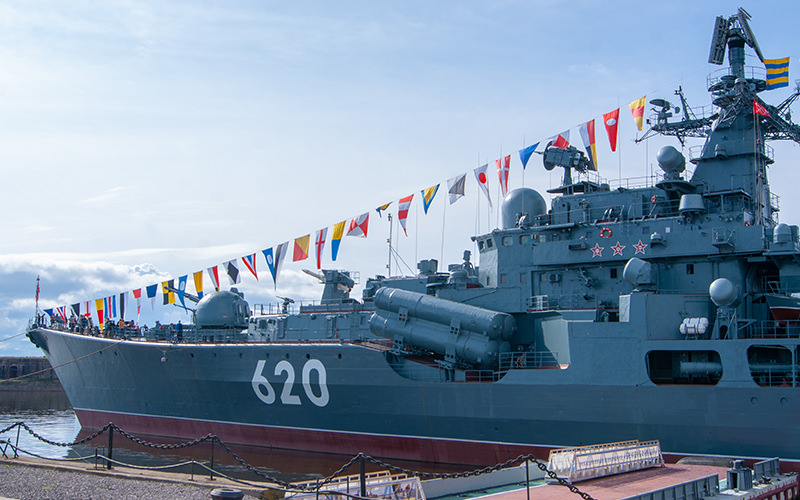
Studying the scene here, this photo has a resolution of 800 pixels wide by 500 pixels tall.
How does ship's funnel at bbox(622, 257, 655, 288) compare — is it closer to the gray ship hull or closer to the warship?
the warship

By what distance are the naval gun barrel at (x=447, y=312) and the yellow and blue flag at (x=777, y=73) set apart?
420 inches

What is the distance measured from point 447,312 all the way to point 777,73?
1244 centimetres

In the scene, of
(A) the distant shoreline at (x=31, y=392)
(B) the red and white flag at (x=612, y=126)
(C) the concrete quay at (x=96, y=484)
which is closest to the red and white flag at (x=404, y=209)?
(B) the red and white flag at (x=612, y=126)

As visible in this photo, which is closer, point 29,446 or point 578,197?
point 578,197

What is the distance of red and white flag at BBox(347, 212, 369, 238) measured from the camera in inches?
1021

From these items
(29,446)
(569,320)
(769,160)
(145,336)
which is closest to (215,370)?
(145,336)

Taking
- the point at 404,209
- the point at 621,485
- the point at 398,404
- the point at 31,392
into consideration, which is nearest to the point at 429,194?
the point at 404,209

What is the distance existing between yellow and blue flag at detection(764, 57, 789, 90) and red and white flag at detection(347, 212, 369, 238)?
13.9 metres

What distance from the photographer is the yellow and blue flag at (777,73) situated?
20.9m

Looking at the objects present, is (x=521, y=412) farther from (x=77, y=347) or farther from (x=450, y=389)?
(x=77, y=347)

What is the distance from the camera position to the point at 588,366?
1981 centimetres

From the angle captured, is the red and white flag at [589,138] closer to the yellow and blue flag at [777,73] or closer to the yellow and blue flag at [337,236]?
the yellow and blue flag at [777,73]

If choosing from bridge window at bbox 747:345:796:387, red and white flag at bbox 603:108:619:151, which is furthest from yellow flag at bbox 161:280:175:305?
bridge window at bbox 747:345:796:387

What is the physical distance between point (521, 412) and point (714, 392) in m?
5.35
